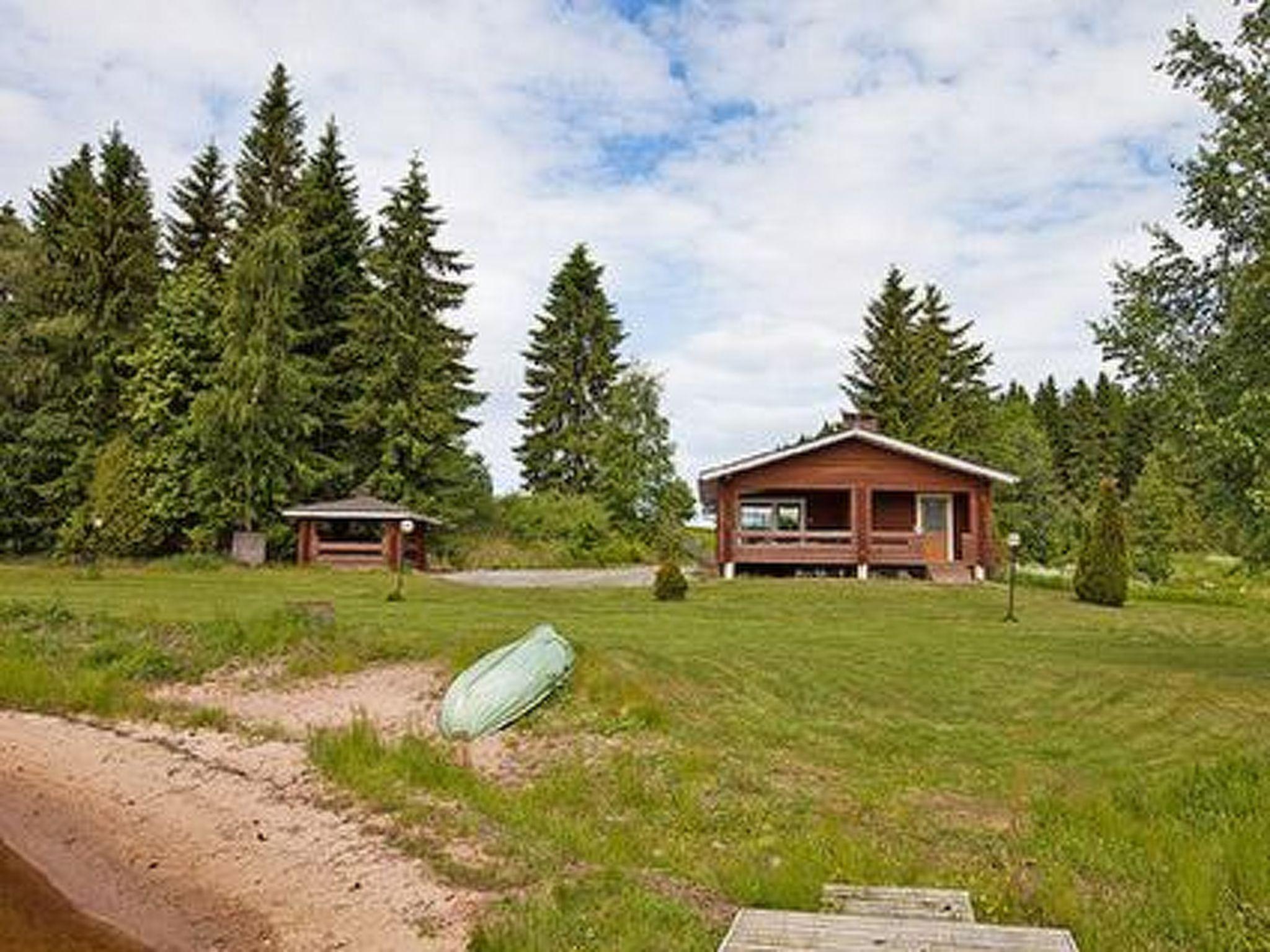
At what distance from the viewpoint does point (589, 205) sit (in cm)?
2378

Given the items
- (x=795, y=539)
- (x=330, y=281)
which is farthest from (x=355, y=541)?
(x=795, y=539)

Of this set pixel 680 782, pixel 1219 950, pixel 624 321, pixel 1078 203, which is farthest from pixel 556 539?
pixel 1219 950

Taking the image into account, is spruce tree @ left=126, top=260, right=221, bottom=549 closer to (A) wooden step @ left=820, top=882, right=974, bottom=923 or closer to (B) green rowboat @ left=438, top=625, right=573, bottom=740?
(B) green rowboat @ left=438, top=625, right=573, bottom=740

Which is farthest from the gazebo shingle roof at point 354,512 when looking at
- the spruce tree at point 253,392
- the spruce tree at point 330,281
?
the spruce tree at point 330,281

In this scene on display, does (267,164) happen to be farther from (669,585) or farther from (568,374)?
(669,585)

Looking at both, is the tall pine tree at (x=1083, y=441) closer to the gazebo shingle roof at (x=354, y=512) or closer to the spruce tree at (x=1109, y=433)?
the spruce tree at (x=1109, y=433)

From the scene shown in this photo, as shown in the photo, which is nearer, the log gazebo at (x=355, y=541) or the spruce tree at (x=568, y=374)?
the log gazebo at (x=355, y=541)

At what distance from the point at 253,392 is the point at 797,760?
91.9 feet

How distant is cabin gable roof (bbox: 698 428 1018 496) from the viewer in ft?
98.0

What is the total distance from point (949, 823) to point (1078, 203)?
15501 millimetres

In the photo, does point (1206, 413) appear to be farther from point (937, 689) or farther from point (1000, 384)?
point (1000, 384)

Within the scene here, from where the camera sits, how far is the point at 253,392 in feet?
111

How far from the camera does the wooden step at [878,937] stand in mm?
5023

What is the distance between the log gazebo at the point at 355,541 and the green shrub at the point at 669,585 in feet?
40.5
